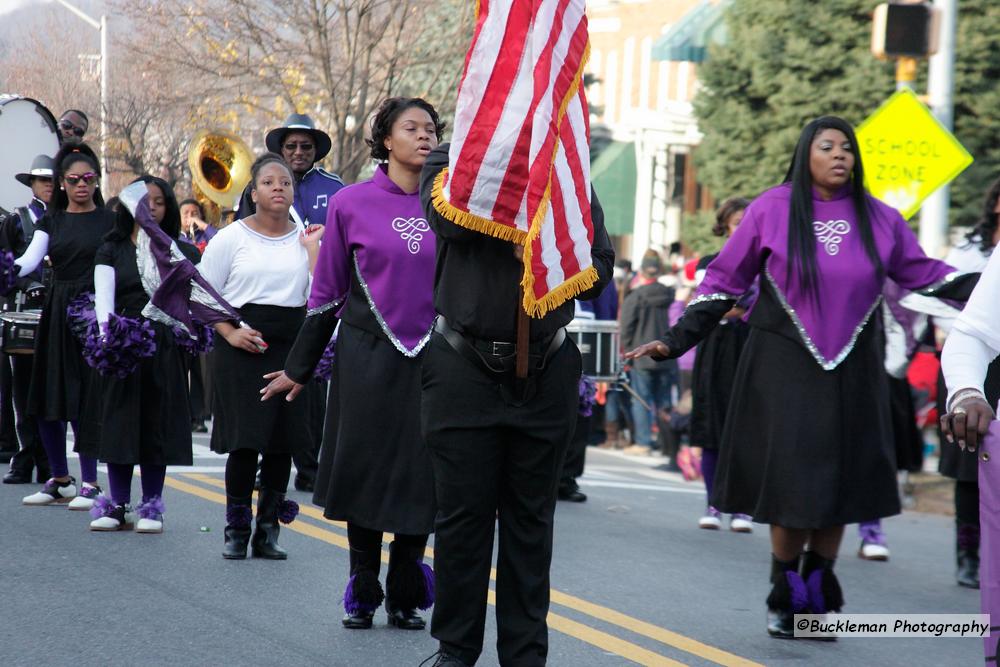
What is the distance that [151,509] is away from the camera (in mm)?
8742

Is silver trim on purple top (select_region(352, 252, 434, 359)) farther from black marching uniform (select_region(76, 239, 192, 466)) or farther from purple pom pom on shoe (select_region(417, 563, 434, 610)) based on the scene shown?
black marching uniform (select_region(76, 239, 192, 466))

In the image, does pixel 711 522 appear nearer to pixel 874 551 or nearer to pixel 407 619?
pixel 874 551

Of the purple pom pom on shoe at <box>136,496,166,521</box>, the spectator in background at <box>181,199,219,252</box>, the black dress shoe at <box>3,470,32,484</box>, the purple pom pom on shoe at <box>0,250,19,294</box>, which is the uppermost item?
the spectator in background at <box>181,199,219,252</box>

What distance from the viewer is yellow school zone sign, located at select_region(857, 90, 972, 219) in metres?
11.8

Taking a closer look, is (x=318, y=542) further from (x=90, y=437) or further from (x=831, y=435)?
(x=831, y=435)

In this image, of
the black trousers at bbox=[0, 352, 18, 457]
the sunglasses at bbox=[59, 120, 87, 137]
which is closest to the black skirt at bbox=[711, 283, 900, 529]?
the black trousers at bbox=[0, 352, 18, 457]

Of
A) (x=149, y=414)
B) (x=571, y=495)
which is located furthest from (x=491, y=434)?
(x=571, y=495)

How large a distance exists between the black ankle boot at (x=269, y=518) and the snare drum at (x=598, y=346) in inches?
171

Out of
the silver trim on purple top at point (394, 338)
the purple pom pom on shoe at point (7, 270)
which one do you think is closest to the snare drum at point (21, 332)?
the purple pom pom on shoe at point (7, 270)

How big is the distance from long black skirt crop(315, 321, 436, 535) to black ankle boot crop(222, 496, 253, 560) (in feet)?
6.09

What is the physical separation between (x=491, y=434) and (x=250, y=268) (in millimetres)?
3285

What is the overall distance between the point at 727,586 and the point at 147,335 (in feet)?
11.2

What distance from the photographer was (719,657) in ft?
20.6

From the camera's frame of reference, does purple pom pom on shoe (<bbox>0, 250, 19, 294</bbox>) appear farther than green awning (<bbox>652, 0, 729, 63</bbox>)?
No
